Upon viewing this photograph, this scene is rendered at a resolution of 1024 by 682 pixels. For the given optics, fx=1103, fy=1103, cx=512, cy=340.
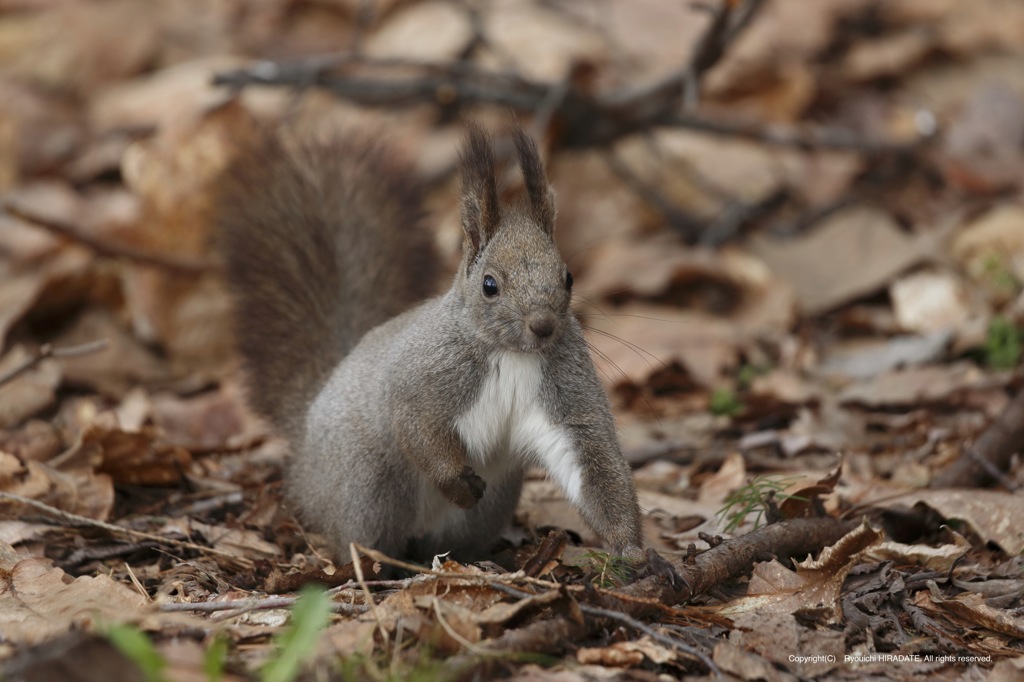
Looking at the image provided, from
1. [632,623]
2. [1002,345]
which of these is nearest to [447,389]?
[632,623]

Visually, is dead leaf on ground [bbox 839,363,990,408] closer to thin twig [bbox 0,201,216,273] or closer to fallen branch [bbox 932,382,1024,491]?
fallen branch [bbox 932,382,1024,491]

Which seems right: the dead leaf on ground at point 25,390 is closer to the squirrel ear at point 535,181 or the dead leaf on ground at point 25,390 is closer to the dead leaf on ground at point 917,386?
the squirrel ear at point 535,181

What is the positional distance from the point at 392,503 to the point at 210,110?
3.71 meters

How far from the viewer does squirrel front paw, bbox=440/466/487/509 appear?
3.72 meters

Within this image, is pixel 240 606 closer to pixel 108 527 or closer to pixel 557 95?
pixel 108 527

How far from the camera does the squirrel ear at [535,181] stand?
12.1 ft

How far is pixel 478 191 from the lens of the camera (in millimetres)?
3814

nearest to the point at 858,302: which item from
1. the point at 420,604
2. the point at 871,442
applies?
the point at 871,442

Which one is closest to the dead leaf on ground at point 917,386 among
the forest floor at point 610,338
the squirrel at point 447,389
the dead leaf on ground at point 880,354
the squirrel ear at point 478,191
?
the forest floor at point 610,338

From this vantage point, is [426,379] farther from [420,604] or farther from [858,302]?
[858,302]

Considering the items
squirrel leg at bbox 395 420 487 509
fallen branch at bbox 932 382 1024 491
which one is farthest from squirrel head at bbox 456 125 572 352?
fallen branch at bbox 932 382 1024 491

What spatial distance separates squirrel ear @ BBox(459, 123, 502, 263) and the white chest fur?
0.44 metres

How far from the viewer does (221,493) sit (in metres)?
4.78

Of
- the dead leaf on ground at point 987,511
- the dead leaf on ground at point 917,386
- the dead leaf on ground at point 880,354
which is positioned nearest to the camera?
the dead leaf on ground at point 987,511
